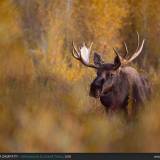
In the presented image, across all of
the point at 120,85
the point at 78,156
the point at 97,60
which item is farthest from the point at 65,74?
the point at 78,156

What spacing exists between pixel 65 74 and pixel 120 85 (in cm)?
30

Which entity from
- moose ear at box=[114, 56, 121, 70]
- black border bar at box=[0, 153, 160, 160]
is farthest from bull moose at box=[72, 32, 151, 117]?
black border bar at box=[0, 153, 160, 160]

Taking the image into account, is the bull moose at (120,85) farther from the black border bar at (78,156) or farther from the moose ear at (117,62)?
the black border bar at (78,156)

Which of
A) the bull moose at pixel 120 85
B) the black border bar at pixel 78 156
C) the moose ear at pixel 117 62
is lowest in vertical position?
the black border bar at pixel 78 156

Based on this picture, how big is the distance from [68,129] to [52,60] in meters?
0.38

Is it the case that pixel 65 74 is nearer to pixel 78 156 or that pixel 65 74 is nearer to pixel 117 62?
pixel 117 62

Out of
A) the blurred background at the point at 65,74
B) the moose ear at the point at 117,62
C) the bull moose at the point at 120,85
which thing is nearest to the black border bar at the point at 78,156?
the blurred background at the point at 65,74

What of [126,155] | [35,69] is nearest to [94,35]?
[35,69]

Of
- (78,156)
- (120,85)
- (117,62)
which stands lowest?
(78,156)

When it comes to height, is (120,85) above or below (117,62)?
below

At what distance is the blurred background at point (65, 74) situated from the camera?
309 cm

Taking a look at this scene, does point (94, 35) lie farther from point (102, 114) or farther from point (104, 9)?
point (102, 114)

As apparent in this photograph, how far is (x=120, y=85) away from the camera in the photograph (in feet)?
Result: 10.2

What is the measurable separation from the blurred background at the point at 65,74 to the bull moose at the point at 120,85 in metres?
0.04
